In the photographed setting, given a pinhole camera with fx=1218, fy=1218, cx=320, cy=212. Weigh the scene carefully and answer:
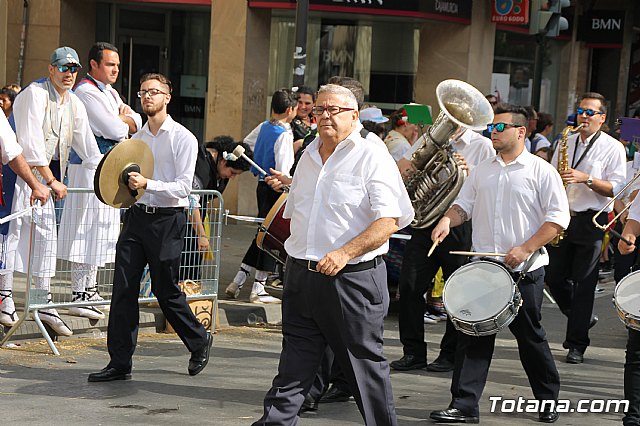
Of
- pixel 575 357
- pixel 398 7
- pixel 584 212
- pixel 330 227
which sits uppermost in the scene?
pixel 398 7

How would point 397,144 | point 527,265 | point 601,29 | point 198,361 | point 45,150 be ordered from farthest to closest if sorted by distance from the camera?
point 601,29 → point 397,144 → point 45,150 → point 198,361 → point 527,265

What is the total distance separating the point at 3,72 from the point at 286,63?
4185 mm

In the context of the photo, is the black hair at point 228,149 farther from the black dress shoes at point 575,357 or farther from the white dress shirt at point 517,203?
the white dress shirt at point 517,203

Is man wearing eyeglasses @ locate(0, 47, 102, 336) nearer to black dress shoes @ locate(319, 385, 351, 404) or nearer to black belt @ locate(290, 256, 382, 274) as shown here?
black dress shoes @ locate(319, 385, 351, 404)

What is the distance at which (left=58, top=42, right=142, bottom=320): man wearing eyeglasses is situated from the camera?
919cm

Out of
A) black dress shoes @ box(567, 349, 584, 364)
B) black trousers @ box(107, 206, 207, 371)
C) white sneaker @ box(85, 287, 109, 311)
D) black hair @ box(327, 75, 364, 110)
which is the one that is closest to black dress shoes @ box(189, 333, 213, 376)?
black trousers @ box(107, 206, 207, 371)

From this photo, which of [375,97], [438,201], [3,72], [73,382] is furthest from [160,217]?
[375,97]

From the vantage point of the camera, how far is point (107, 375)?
8023 mm

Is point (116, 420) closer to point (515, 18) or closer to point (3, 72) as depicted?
point (3, 72)

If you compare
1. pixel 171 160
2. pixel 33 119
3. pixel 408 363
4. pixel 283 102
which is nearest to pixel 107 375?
pixel 171 160

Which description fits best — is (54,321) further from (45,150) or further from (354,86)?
(354,86)

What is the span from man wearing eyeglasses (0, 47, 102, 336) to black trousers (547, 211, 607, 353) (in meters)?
4.00

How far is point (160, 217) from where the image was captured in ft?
26.3

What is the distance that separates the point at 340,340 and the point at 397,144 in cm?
544
